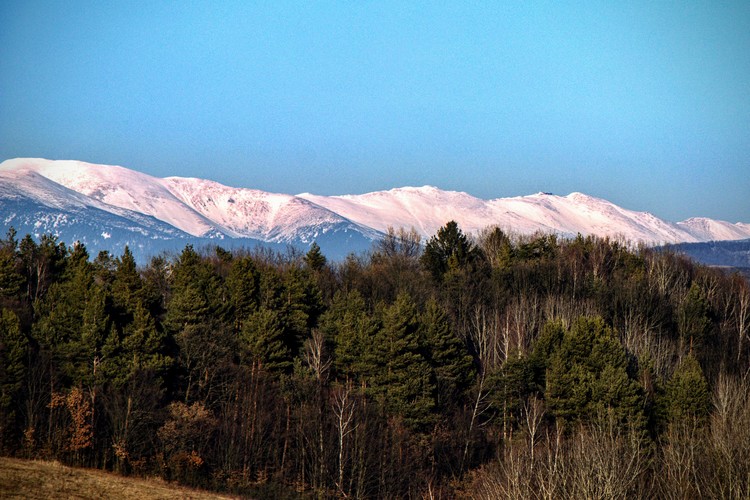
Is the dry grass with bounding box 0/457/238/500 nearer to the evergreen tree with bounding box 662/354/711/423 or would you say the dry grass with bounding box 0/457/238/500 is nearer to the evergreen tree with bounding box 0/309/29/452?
the evergreen tree with bounding box 0/309/29/452

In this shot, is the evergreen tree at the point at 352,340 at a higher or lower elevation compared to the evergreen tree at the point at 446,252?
lower

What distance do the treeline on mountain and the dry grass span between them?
2.98m

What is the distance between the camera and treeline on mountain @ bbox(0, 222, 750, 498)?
48.2 meters

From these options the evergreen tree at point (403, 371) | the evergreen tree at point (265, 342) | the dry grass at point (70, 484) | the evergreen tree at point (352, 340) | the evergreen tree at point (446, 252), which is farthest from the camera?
the evergreen tree at point (446, 252)

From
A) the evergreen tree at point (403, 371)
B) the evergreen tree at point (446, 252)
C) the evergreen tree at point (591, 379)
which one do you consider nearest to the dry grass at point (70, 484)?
the evergreen tree at point (403, 371)

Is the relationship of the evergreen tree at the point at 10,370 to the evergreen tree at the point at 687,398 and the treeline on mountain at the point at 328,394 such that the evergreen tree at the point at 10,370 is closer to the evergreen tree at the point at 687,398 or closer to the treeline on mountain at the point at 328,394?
the treeline on mountain at the point at 328,394

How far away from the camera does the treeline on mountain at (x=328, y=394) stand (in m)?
48.2

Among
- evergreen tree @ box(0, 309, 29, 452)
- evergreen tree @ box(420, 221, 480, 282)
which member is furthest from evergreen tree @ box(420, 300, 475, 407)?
evergreen tree @ box(420, 221, 480, 282)

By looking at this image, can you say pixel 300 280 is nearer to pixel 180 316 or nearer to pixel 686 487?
pixel 180 316

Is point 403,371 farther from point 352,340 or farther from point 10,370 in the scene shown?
point 10,370

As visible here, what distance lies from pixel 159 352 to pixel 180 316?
194 inches

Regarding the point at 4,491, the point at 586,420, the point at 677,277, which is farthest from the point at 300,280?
the point at 677,277

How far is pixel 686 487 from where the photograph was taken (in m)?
34.7

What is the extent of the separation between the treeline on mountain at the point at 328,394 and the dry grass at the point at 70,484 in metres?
2.98
